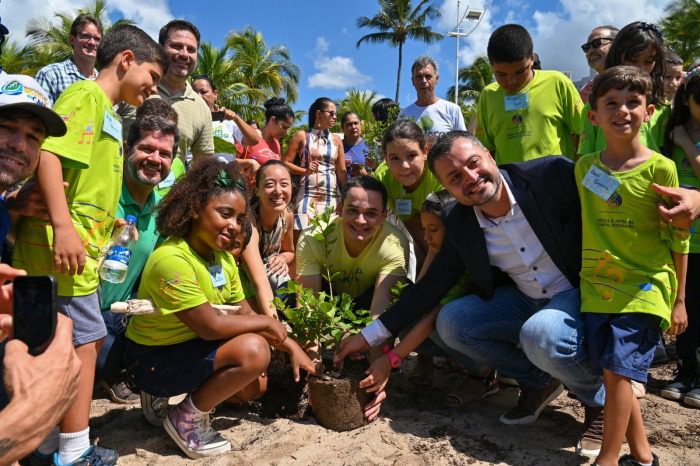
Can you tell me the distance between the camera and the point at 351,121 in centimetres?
687

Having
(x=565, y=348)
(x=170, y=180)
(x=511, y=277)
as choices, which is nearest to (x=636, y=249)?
(x=565, y=348)

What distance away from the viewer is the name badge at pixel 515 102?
3678 millimetres

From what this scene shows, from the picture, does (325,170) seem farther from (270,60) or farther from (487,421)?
(270,60)

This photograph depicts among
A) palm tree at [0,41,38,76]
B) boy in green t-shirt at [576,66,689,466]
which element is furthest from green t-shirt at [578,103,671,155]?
palm tree at [0,41,38,76]

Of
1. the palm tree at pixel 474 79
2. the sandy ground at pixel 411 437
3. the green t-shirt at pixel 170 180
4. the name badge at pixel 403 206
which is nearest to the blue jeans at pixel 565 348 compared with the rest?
the sandy ground at pixel 411 437

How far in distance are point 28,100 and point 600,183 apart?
2.38 m

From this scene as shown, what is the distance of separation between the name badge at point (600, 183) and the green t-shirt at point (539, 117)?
46.6 inches

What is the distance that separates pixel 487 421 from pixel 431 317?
0.63 meters

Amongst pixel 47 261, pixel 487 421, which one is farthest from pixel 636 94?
pixel 47 261

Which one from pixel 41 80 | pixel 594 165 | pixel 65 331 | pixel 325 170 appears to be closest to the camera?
pixel 65 331

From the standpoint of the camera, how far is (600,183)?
8.10ft

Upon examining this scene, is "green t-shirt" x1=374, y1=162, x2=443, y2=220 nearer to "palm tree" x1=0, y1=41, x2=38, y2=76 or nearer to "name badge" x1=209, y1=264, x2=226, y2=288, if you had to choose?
"name badge" x1=209, y1=264, x2=226, y2=288

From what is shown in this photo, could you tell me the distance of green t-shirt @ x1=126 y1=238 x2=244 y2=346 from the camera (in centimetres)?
249

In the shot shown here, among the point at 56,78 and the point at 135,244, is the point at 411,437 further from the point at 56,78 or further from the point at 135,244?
the point at 56,78
